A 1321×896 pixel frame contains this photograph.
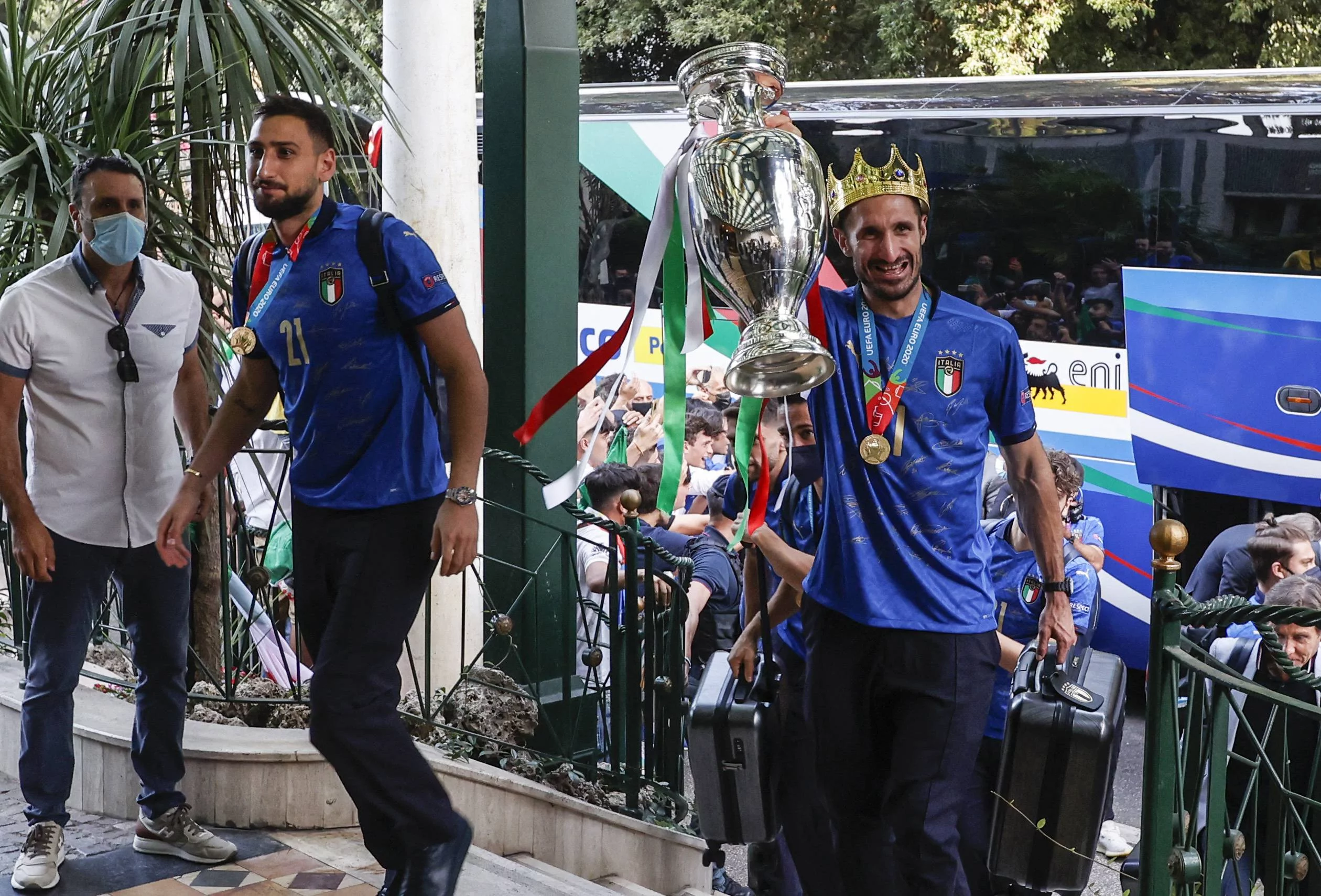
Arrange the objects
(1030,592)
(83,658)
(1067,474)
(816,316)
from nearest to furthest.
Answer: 1. (816,316)
2. (83,658)
3. (1030,592)
4. (1067,474)

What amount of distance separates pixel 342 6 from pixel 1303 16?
10.3 m

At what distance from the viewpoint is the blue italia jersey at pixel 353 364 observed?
3271mm

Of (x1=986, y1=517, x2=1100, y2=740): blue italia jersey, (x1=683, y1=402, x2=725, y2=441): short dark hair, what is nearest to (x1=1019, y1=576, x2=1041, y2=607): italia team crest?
(x1=986, y1=517, x2=1100, y2=740): blue italia jersey

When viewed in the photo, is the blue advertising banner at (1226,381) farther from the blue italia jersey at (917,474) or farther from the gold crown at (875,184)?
the gold crown at (875,184)

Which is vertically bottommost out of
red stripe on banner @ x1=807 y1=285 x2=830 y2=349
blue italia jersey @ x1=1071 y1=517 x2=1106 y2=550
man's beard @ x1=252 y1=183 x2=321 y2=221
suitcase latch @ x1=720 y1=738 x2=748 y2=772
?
suitcase latch @ x1=720 y1=738 x2=748 y2=772

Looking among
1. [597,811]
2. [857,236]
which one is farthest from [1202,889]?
[597,811]

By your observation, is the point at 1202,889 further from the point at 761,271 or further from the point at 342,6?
the point at 342,6

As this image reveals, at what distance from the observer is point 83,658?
399 centimetres

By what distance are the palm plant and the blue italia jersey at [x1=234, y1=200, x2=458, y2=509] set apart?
1.68 meters

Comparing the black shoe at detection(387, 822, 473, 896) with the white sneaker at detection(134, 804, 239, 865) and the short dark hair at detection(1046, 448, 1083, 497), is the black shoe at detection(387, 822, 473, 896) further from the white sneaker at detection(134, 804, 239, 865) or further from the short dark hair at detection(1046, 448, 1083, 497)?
the short dark hair at detection(1046, 448, 1083, 497)

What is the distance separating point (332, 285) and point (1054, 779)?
1.94 m

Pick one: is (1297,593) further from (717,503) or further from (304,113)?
(304,113)

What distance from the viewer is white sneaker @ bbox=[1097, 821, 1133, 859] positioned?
586 centimetres

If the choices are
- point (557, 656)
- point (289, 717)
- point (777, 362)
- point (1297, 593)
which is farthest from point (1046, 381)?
→ point (777, 362)
